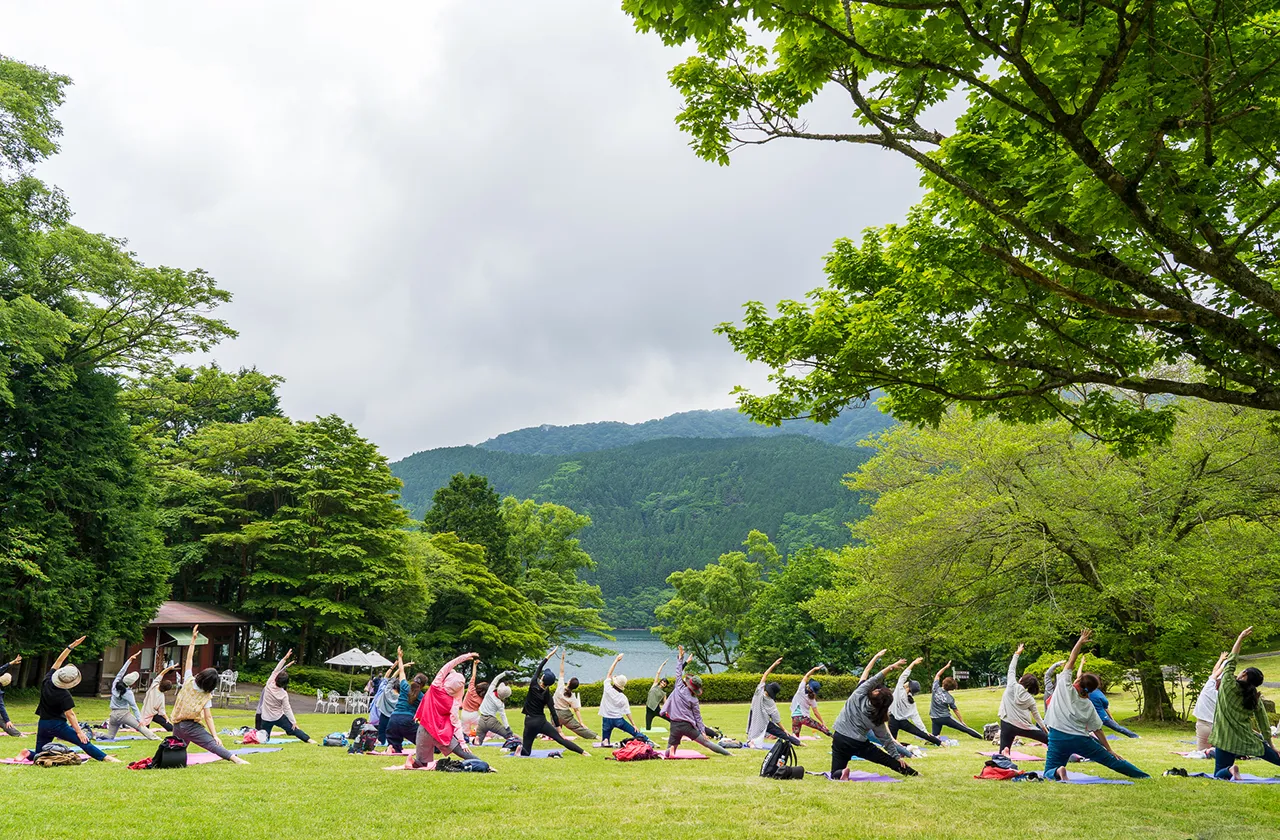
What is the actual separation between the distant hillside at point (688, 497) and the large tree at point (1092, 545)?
91154 mm

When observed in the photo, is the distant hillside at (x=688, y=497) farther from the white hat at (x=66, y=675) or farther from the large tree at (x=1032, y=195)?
the white hat at (x=66, y=675)

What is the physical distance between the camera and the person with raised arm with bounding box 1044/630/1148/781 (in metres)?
9.95

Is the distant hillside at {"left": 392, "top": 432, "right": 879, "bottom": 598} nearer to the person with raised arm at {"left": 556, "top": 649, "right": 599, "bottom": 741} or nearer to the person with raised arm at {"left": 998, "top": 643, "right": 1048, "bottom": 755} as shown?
the person with raised arm at {"left": 556, "top": 649, "right": 599, "bottom": 741}

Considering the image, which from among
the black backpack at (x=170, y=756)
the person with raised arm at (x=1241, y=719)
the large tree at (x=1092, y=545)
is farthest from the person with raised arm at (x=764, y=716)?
the large tree at (x=1092, y=545)

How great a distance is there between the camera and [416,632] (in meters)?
39.6

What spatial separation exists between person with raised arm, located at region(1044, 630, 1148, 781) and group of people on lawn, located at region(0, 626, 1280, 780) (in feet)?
0.04

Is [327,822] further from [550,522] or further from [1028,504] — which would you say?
[550,522]

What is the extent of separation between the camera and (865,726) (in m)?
10.0

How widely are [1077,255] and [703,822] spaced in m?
6.08

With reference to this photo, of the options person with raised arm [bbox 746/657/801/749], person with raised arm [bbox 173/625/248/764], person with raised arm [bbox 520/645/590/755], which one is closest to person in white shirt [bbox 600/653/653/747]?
person with raised arm [bbox 520/645/590/755]

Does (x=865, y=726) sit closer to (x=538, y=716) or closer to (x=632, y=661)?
(x=538, y=716)

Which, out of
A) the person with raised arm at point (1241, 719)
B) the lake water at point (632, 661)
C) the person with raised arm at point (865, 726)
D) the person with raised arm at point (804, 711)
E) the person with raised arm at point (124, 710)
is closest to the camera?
the person with raised arm at point (865, 726)

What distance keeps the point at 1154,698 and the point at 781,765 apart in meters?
15.6

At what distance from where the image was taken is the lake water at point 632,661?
6378 centimetres
